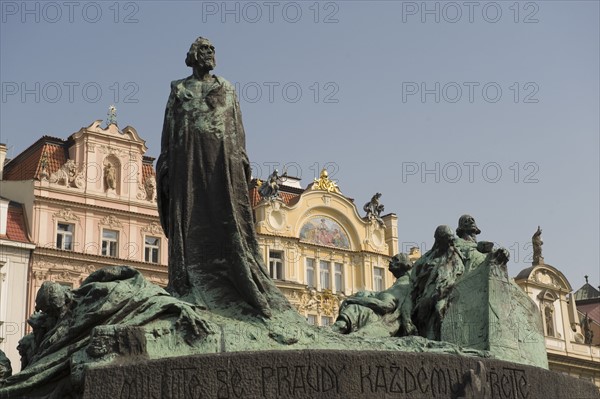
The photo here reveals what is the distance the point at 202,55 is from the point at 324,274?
3362 centimetres

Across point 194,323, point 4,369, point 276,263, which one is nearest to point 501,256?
point 194,323

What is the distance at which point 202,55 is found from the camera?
33.6 feet

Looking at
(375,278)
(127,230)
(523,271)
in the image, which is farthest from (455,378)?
(523,271)

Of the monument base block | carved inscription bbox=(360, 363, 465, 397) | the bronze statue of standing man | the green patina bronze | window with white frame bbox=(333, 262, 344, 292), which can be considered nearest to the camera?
the monument base block

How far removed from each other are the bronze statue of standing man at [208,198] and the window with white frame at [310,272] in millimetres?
32820

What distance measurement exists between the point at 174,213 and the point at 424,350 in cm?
262

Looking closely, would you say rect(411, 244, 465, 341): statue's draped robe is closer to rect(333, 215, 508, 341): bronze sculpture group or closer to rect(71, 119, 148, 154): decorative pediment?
rect(333, 215, 508, 341): bronze sculpture group

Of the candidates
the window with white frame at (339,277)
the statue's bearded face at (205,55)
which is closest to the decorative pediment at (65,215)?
the window with white frame at (339,277)

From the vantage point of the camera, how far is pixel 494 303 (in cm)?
1054

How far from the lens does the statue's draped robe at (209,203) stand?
9.56 metres

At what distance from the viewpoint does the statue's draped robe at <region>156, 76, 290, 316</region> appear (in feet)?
31.4

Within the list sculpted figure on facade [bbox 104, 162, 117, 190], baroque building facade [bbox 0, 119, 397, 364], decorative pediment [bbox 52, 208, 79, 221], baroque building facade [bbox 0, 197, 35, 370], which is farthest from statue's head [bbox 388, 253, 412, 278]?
sculpted figure on facade [bbox 104, 162, 117, 190]

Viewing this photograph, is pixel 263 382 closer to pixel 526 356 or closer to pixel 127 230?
pixel 526 356

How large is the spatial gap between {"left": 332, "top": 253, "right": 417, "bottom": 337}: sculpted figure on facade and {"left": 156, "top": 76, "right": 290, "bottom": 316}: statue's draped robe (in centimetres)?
144
